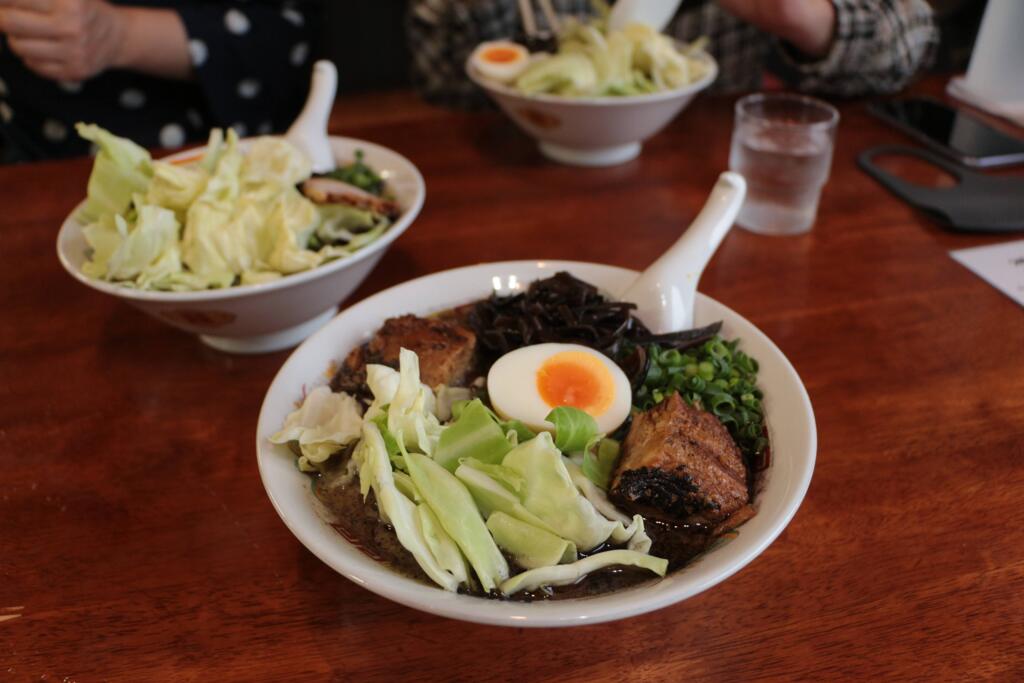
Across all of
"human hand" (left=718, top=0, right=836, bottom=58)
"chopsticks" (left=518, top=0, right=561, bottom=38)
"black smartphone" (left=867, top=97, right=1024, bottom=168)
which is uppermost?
"human hand" (left=718, top=0, right=836, bottom=58)

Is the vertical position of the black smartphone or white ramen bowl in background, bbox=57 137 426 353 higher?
the black smartphone

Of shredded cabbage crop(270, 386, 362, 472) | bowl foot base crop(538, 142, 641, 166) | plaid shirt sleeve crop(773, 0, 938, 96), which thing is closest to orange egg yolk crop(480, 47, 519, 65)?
bowl foot base crop(538, 142, 641, 166)

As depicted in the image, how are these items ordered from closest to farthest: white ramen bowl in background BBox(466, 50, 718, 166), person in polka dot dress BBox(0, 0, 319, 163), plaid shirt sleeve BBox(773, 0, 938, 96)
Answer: white ramen bowl in background BBox(466, 50, 718, 166), person in polka dot dress BBox(0, 0, 319, 163), plaid shirt sleeve BBox(773, 0, 938, 96)

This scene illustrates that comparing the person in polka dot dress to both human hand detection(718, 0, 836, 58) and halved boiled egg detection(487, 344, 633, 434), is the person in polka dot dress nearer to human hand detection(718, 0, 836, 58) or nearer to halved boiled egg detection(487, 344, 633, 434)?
human hand detection(718, 0, 836, 58)

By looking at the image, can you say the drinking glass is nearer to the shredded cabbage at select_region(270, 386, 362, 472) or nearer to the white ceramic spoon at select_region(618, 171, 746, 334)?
the white ceramic spoon at select_region(618, 171, 746, 334)

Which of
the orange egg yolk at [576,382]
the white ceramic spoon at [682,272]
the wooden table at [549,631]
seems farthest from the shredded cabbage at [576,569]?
the white ceramic spoon at [682,272]

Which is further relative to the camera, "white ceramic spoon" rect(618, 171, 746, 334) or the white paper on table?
the white paper on table

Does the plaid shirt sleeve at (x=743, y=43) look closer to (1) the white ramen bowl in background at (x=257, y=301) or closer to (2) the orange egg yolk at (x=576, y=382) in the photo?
(1) the white ramen bowl in background at (x=257, y=301)

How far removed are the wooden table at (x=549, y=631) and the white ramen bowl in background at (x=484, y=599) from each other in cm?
15

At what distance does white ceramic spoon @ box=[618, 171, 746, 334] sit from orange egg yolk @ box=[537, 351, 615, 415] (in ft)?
0.52

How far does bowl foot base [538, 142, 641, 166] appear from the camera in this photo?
1.98 metres

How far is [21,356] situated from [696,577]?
4.16 ft

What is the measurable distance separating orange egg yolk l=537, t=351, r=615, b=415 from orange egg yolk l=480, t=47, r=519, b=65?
49.5 inches

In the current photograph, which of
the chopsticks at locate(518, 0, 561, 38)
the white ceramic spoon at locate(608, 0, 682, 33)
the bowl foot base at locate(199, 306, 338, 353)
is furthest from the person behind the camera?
the chopsticks at locate(518, 0, 561, 38)
